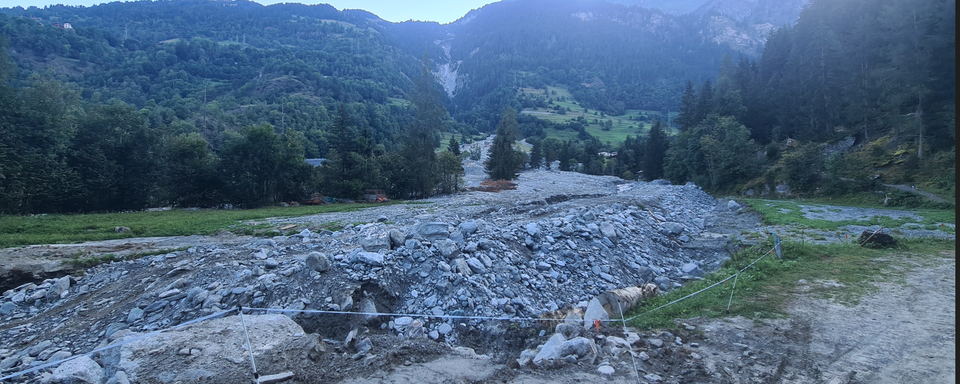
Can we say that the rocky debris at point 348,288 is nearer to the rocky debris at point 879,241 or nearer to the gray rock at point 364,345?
the gray rock at point 364,345

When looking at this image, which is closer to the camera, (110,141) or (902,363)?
(902,363)

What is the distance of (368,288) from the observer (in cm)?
870

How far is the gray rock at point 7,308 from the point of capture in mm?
8789

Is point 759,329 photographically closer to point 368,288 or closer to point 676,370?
point 676,370

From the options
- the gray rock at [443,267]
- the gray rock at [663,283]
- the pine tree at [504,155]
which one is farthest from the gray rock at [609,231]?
the pine tree at [504,155]

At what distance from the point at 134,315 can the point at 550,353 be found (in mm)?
8284

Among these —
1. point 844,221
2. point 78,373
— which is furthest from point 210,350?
point 844,221

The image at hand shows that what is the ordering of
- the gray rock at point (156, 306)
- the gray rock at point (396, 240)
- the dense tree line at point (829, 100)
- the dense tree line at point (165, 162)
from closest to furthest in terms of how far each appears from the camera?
1. the gray rock at point (156, 306)
2. the gray rock at point (396, 240)
3. the dense tree line at point (165, 162)
4. the dense tree line at point (829, 100)

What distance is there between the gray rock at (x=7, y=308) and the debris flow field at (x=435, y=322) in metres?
0.02

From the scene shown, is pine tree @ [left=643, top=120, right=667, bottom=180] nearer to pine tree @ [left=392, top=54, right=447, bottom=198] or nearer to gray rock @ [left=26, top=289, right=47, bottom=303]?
pine tree @ [left=392, top=54, right=447, bottom=198]

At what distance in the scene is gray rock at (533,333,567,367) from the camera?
5.64m

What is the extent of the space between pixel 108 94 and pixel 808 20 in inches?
5415

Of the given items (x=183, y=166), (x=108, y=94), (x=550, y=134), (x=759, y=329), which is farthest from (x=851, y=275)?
(x=108, y=94)

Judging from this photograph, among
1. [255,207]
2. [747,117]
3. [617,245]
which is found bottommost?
[255,207]
